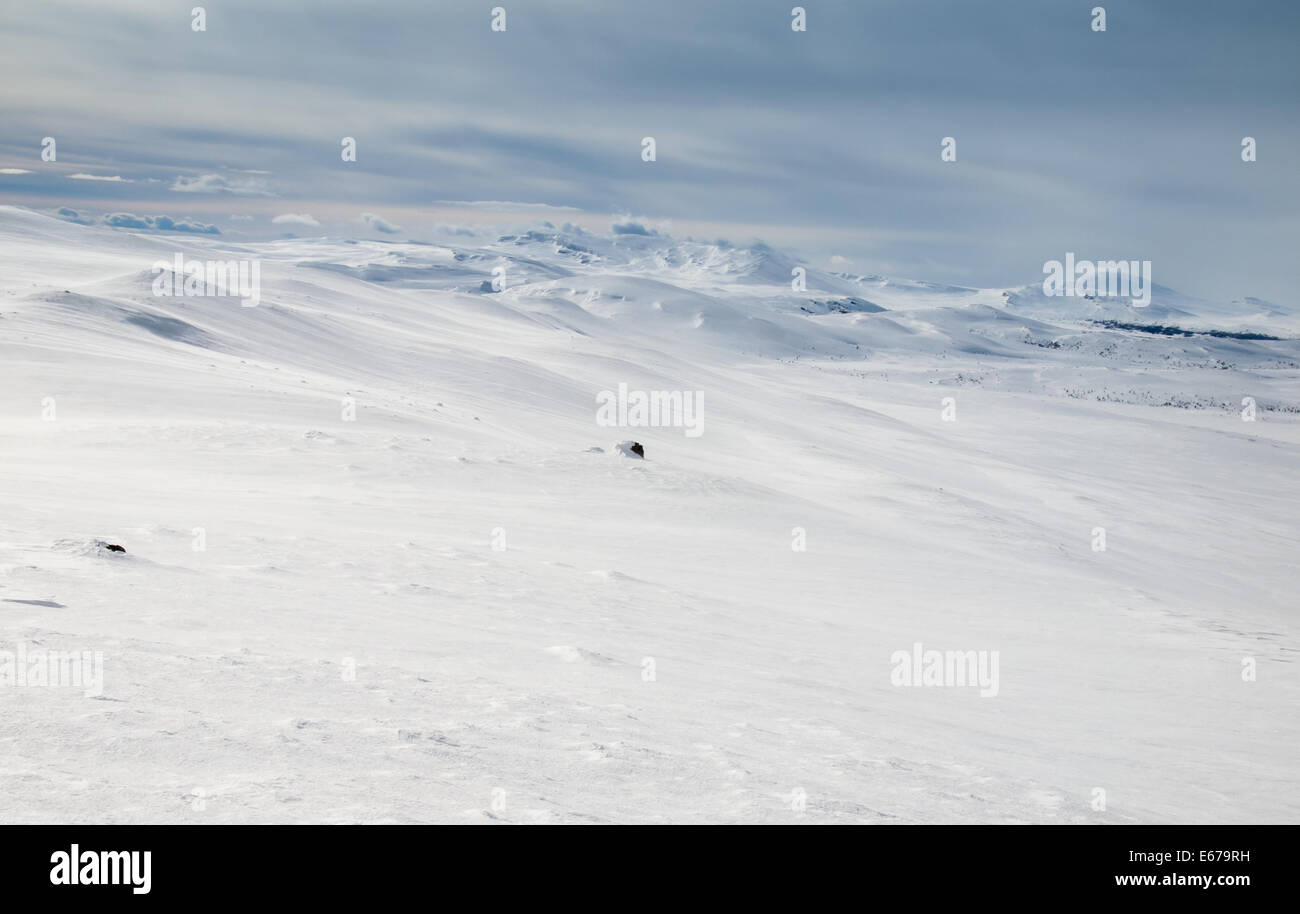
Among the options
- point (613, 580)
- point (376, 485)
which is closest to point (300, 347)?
point (376, 485)

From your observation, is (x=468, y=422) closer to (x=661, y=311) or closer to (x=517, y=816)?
(x=517, y=816)

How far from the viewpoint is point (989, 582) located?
1683cm

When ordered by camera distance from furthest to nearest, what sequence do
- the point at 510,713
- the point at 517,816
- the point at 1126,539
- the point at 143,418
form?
the point at 1126,539, the point at 143,418, the point at 510,713, the point at 517,816

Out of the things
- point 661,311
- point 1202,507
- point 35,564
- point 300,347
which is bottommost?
point 1202,507

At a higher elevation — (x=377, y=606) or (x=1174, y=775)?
(x=377, y=606)

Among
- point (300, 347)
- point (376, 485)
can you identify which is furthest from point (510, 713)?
point (300, 347)

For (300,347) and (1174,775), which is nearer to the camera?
A: (1174,775)

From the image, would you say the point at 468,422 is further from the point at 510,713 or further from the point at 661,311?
the point at 661,311

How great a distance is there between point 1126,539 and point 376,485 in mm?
21653

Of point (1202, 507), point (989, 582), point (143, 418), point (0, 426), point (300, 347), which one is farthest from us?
point (300, 347)

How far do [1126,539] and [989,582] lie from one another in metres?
13.0

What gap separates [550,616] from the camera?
34.1ft

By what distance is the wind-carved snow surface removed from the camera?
5.61 m

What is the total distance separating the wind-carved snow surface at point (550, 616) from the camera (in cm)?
561
